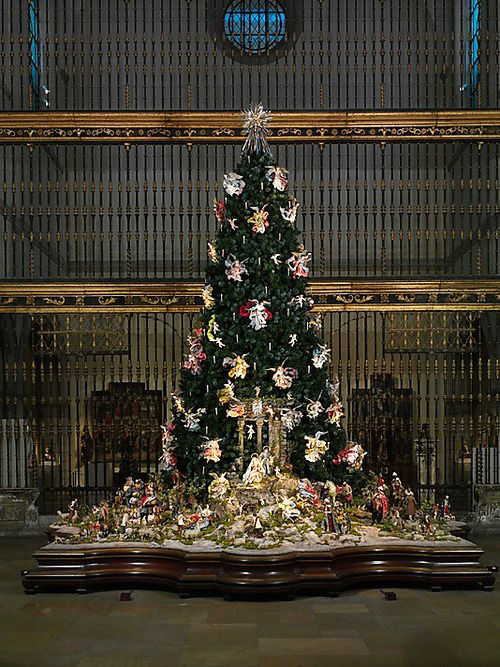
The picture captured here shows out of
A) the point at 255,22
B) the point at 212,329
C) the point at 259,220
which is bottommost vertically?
the point at 212,329

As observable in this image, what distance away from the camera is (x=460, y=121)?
1184cm

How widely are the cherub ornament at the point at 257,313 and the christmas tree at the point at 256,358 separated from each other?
0.03 feet

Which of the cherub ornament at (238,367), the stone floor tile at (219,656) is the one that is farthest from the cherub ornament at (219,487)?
the stone floor tile at (219,656)

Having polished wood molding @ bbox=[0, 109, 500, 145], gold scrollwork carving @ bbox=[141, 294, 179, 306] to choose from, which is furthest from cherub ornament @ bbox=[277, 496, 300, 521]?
polished wood molding @ bbox=[0, 109, 500, 145]

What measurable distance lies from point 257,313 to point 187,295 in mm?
2444

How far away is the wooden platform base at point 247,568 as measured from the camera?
311 inches

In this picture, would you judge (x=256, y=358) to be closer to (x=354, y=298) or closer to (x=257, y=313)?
(x=257, y=313)

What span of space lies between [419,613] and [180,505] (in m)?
2.93

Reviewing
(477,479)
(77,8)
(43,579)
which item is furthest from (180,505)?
(77,8)

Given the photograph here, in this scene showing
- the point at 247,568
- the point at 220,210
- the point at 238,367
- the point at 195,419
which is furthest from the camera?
the point at 220,210

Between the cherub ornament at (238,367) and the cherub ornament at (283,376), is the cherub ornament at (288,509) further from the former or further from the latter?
the cherub ornament at (238,367)

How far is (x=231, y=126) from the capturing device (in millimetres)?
11836

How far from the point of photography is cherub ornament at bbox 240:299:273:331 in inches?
375

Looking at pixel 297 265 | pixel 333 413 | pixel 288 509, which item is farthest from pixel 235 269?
pixel 288 509
